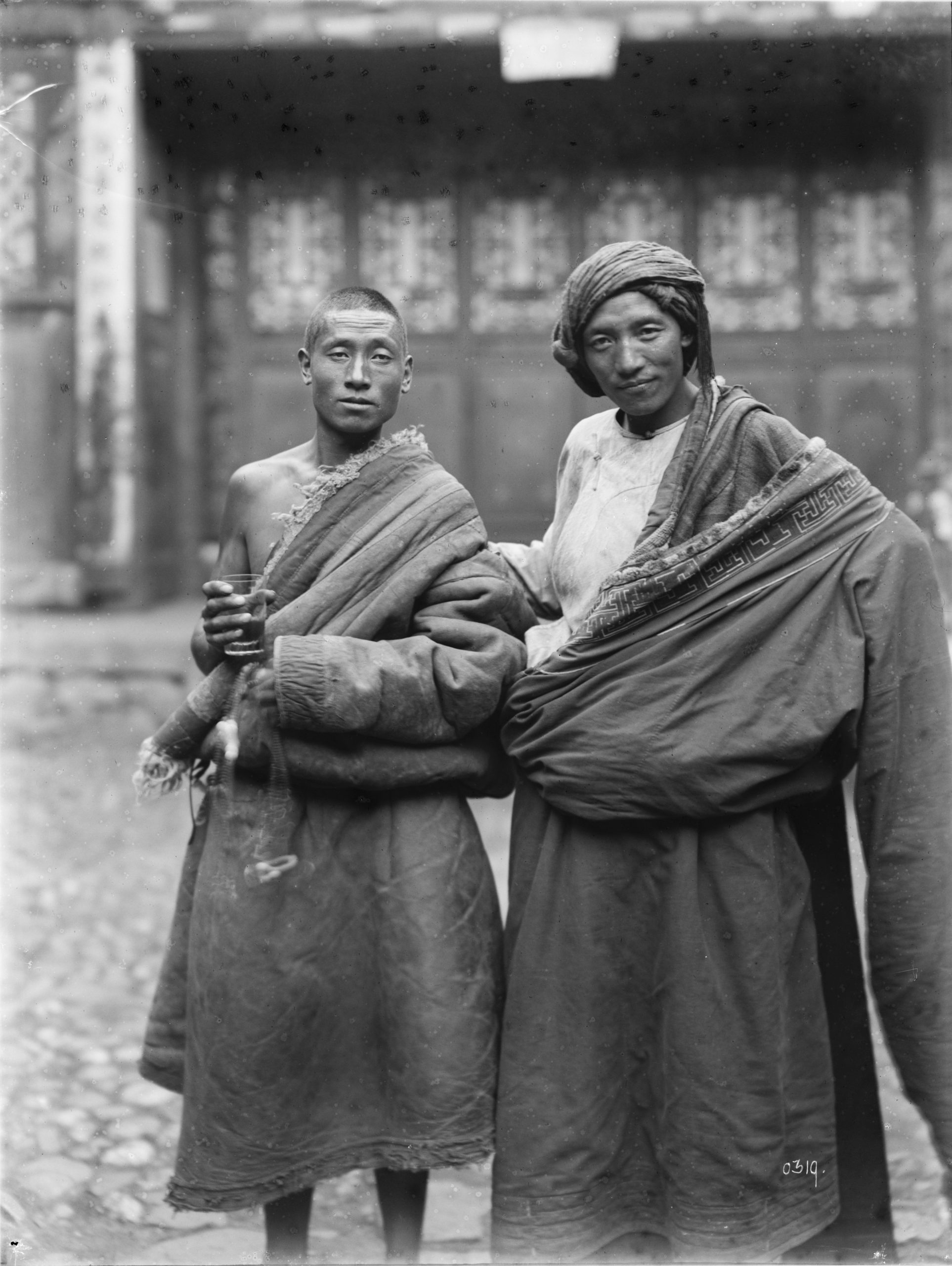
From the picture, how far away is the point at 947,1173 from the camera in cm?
195

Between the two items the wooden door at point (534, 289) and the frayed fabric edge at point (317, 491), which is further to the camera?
the wooden door at point (534, 289)

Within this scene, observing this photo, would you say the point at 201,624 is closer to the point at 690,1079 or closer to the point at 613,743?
the point at 613,743

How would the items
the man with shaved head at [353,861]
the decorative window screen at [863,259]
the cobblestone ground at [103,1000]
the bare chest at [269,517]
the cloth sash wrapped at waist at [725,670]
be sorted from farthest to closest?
1. the decorative window screen at [863,259]
2. the cobblestone ground at [103,1000]
3. the bare chest at [269,517]
4. the man with shaved head at [353,861]
5. the cloth sash wrapped at waist at [725,670]

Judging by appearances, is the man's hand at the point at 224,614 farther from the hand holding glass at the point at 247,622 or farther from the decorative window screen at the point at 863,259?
the decorative window screen at the point at 863,259

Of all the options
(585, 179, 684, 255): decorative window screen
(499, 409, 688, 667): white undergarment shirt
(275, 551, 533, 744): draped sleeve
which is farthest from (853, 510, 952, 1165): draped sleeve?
(585, 179, 684, 255): decorative window screen

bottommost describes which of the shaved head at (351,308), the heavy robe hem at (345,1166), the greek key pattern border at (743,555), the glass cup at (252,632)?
the heavy robe hem at (345,1166)

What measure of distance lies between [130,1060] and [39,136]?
4.19 m

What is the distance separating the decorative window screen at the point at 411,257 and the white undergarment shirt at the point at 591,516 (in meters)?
4.12

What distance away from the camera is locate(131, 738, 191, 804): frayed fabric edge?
84.7 inches

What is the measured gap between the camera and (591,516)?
6.98 ft

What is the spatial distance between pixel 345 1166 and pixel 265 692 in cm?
80

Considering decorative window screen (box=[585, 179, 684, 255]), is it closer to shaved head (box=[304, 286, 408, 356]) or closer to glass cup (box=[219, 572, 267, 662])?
shaved head (box=[304, 286, 408, 356])

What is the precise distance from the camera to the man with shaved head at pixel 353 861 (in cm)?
202

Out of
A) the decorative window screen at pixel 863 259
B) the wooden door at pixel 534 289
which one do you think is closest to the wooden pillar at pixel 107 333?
the wooden door at pixel 534 289
